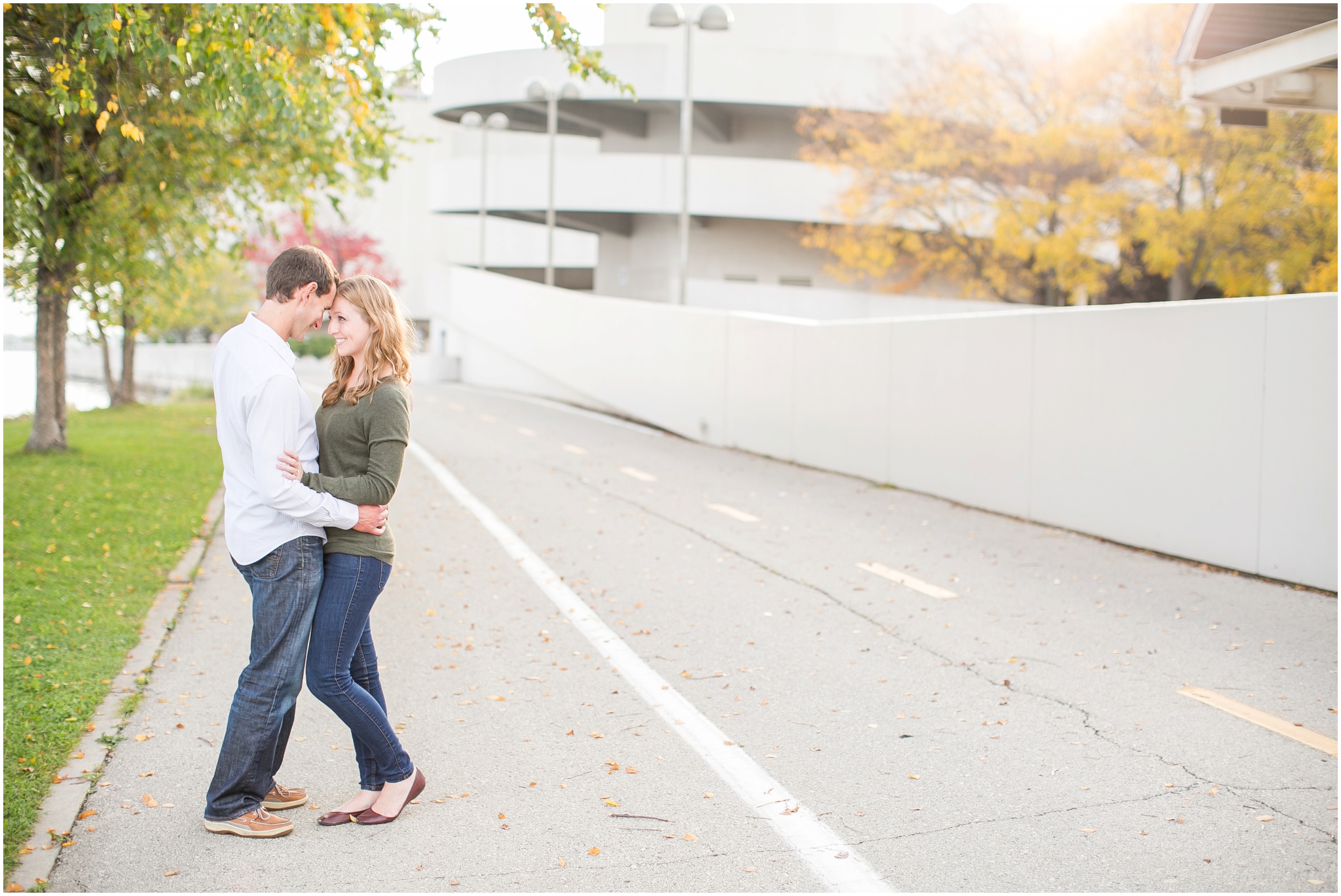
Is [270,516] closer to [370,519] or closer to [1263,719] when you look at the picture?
[370,519]

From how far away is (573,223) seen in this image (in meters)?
44.6

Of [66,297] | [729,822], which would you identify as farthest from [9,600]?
[66,297]

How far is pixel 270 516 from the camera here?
393 cm

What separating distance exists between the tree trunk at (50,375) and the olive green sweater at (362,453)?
12.8m

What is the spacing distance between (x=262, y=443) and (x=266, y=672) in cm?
82

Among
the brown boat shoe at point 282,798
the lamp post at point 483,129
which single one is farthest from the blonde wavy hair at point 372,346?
the lamp post at point 483,129

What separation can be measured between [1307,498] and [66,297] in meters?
13.0

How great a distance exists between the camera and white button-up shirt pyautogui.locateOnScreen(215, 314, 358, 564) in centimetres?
382

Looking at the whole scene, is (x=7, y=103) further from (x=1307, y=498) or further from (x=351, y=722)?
(x=1307, y=498)

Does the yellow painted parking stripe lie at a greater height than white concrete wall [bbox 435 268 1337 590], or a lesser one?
lesser

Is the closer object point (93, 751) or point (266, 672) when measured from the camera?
point (266, 672)

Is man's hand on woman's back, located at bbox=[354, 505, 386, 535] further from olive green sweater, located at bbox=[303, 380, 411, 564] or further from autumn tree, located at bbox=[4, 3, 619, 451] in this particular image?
autumn tree, located at bbox=[4, 3, 619, 451]

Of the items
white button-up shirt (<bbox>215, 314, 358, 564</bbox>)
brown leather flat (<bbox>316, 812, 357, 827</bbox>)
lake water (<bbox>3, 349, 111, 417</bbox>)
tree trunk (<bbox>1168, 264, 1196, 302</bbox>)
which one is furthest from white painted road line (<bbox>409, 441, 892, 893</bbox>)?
tree trunk (<bbox>1168, 264, 1196, 302</bbox>)

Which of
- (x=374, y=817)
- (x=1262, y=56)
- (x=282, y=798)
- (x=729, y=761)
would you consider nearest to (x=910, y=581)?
(x=729, y=761)
